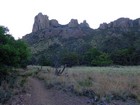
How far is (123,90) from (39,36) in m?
103

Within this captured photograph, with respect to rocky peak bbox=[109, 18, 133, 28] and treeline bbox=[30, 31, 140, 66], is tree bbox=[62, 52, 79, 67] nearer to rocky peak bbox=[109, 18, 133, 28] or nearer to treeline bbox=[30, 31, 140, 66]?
treeline bbox=[30, 31, 140, 66]

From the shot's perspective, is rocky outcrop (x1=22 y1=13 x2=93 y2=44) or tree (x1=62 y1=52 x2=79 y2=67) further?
rocky outcrop (x1=22 y1=13 x2=93 y2=44)

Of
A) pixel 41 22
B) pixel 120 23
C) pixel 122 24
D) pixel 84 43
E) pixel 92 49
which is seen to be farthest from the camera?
pixel 41 22

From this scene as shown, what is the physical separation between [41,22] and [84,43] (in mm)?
53961

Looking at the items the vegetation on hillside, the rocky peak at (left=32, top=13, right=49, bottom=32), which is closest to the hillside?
the rocky peak at (left=32, top=13, right=49, bottom=32)

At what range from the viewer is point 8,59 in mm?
24125

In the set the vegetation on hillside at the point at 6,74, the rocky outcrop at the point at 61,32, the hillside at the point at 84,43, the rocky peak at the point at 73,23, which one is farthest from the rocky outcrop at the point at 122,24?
the vegetation on hillside at the point at 6,74

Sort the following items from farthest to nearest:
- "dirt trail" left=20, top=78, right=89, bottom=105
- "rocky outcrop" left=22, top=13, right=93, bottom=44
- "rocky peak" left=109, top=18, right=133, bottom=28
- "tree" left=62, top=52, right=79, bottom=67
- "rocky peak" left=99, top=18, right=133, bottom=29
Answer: "rocky peak" left=99, top=18, right=133, bottom=29 < "rocky peak" left=109, top=18, right=133, bottom=28 < "rocky outcrop" left=22, top=13, right=93, bottom=44 < "tree" left=62, top=52, right=79, bottom=67 < "dirt trail" left=20, top=78, right=89, bottom=105

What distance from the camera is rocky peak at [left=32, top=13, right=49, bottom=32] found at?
14312 centimetres

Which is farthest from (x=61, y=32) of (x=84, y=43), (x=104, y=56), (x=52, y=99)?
(x=52, y=99)

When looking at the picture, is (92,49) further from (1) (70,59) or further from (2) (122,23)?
(2) (122,23)

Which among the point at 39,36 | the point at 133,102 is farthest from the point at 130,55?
the point at 39,36

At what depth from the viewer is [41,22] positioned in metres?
144

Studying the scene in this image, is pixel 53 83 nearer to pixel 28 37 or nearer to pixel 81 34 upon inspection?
pixel 81 34
